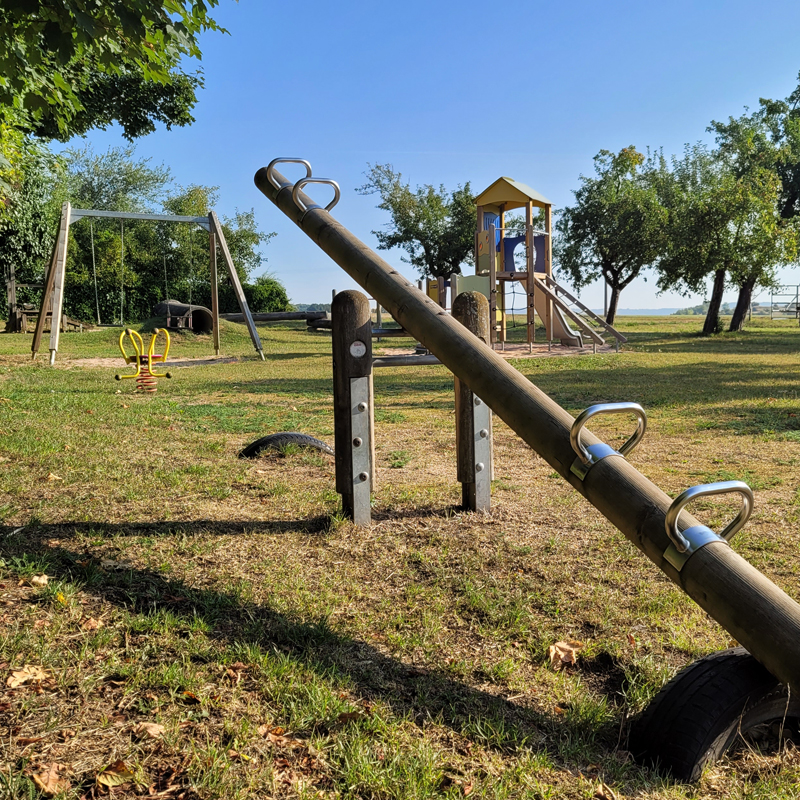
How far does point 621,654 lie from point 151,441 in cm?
475

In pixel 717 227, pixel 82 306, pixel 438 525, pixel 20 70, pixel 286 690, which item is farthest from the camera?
pixel 82 306

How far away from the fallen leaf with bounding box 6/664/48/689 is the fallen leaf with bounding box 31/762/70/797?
483mm

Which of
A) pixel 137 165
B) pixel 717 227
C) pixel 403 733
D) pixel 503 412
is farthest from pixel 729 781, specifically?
pixel 137 165

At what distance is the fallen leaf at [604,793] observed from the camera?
192cm

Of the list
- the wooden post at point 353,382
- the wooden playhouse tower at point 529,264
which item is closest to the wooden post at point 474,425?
the wooden post at point 353,382

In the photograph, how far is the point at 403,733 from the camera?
2148 millimetres

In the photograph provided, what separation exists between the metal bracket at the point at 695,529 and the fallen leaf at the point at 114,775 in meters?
1.60

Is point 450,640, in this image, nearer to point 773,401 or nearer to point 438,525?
point 438,525

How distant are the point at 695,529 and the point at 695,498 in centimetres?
18

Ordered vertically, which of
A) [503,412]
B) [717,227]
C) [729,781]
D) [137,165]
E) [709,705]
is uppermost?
[137,165]

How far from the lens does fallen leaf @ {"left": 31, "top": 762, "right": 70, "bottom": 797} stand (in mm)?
1815

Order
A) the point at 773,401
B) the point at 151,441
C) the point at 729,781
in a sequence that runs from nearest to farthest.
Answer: the point at 729,781 → the point at 151,441 → the point at 773,401

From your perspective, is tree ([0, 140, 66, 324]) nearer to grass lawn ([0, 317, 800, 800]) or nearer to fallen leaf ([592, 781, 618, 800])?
grass lawn ([0, 317, 800, 800])

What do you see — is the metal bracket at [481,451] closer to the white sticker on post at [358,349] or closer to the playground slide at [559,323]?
the white sticker on post at [358,349]
